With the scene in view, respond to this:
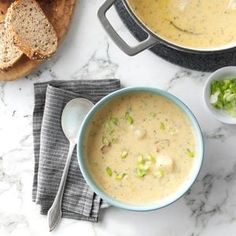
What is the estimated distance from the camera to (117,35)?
5.19 feet

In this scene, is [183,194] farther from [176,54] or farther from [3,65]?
[3,65]

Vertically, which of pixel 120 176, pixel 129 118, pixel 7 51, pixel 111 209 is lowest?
pixel 111 209

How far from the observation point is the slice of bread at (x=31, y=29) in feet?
5.64

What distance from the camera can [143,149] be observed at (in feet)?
5.44

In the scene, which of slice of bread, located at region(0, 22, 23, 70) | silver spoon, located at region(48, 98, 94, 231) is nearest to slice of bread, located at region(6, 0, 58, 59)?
slice of bread, located at region(0, 22, 23, 70)

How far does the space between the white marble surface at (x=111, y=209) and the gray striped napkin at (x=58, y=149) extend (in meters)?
0.03

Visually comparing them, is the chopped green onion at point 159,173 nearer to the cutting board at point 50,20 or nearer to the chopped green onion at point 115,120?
the chopped green onion at point 115,120

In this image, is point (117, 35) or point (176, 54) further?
point (176, 54)

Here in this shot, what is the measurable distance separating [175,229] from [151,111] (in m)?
0.30

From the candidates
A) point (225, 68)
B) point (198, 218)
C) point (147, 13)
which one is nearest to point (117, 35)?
point (147, 13)

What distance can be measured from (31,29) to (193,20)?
393 millimetres

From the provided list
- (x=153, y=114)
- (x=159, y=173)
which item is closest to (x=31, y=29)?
(x=153, y=114)

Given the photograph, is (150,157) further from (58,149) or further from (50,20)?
(50,20)

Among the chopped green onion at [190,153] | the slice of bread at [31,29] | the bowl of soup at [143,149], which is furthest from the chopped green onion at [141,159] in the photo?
the slice of bread at [31,29]
